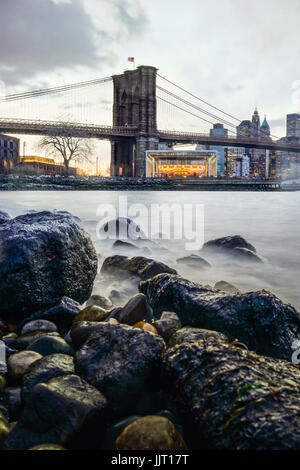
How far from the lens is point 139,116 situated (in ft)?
202

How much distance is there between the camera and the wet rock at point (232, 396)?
4.51 feet

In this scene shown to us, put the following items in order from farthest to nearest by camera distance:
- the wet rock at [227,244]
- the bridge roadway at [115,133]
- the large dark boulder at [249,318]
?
1. the bridge roadway at [115,133]
2. the wet rock at [227,244]
3. the large dark boulder at [249,318]

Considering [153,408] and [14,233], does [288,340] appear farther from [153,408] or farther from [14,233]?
[14,233]

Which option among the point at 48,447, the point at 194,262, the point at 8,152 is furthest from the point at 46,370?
the point at 8,152

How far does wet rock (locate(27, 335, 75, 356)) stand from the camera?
221 cm

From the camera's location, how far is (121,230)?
325 inches

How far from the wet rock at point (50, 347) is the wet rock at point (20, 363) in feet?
0.19

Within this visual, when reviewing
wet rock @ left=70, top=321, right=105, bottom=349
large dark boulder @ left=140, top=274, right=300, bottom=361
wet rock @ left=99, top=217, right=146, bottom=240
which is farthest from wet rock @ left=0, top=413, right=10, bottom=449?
wet rock @ left=99, top=217, right=146, bottom=240

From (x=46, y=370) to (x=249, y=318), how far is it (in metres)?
1.54

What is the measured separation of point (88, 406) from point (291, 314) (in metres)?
1.79

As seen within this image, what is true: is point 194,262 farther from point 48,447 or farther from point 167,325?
point 48,447

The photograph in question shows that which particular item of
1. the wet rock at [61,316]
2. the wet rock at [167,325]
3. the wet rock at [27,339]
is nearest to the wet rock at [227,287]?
the wet rock at [167,325]

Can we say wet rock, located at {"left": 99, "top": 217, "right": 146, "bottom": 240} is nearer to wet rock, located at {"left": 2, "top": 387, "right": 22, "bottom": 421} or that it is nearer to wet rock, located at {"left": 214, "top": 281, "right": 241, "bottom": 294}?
wet rock, located at {"left": 214, "top": 281, "right": 241, "bottom": 294}

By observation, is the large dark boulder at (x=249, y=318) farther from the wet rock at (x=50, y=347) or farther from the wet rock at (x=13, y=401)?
the wet rock at (x=13, y=401)
